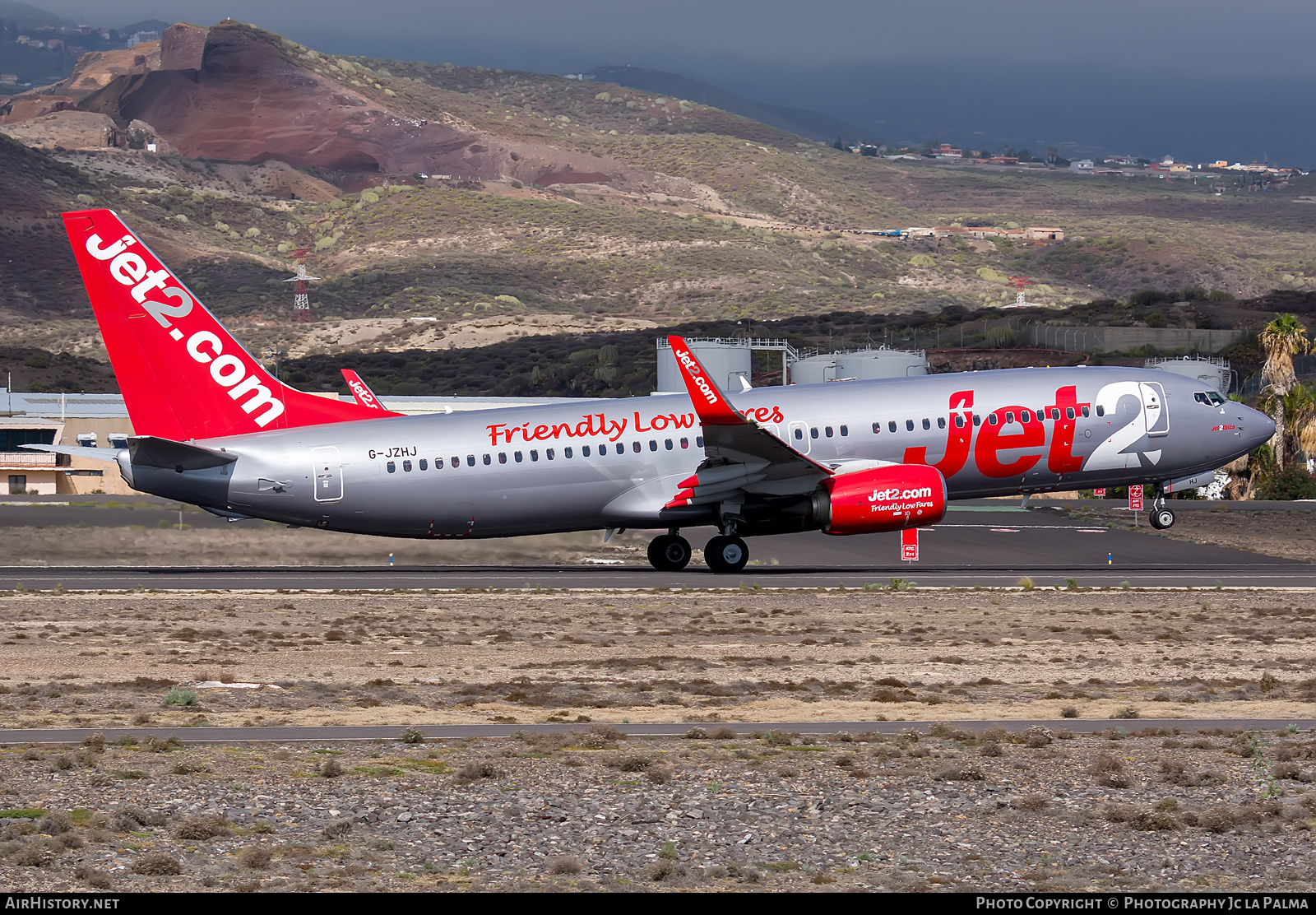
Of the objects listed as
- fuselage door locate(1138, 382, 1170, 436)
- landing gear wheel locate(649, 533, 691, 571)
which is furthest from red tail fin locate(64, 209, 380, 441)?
fuselage door locate(1138, 382, 1170, 436)

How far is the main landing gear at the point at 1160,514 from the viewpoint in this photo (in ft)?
140

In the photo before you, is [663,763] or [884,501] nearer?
[663,763]

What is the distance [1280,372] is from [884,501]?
55052mm

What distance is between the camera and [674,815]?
48.8ft

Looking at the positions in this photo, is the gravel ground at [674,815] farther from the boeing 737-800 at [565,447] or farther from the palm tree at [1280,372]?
the palm tree at [1280,372]

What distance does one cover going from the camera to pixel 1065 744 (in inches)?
731

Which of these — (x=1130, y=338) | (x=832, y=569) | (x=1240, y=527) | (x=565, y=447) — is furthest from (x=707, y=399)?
(x=1130, y=338)

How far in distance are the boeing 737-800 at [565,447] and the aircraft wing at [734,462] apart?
0.05m

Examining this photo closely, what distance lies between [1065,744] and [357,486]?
76.4 feet

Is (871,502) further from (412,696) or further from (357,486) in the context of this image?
(412,696)

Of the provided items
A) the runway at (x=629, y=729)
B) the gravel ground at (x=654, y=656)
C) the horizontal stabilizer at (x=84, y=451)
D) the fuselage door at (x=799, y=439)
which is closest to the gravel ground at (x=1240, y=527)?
the gravel ground at (x=654, y=656)

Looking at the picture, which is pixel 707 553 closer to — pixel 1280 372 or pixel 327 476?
pixel 327 476

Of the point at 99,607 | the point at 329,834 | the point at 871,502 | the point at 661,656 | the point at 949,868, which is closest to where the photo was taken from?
the point at 949,868
